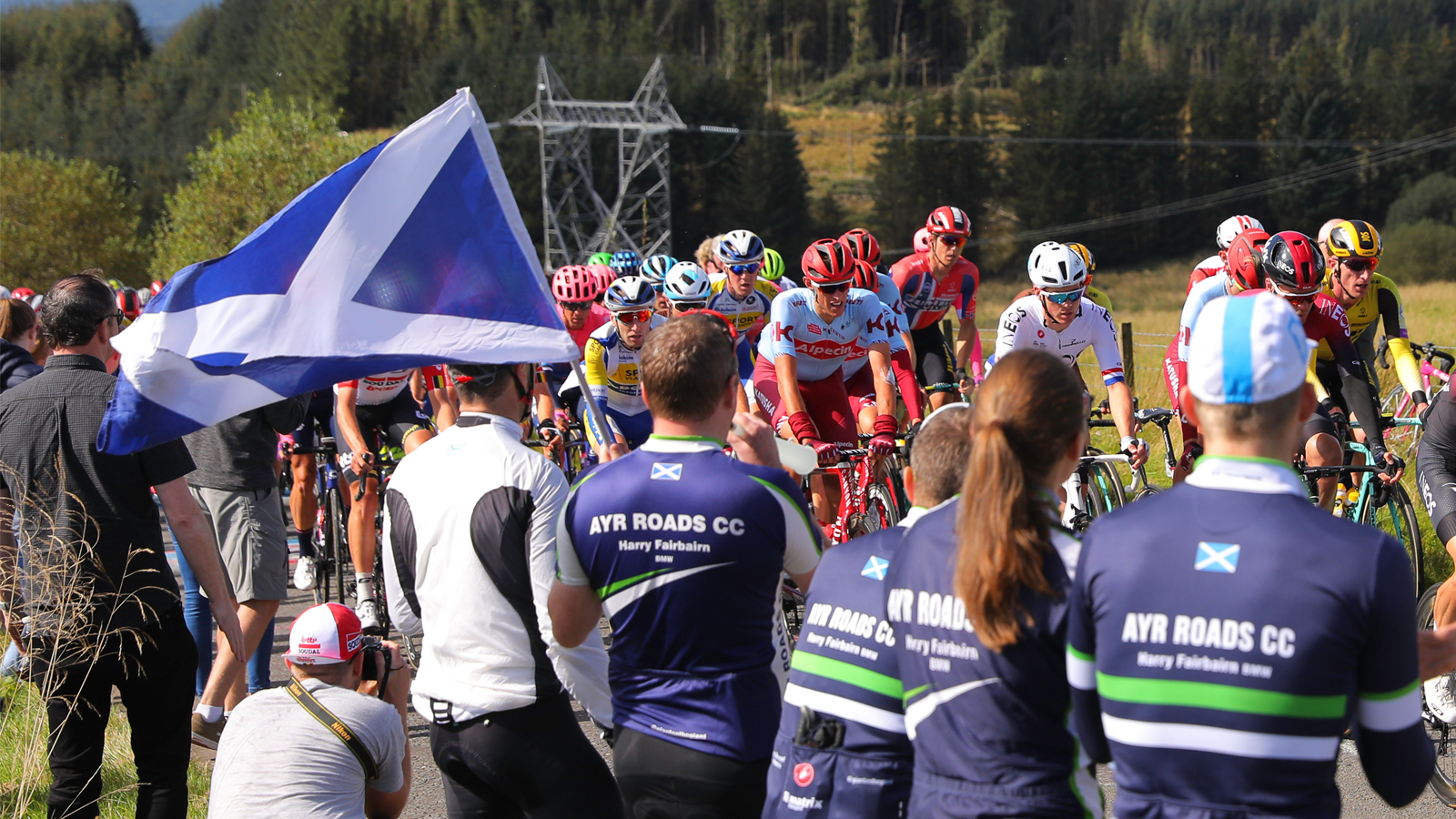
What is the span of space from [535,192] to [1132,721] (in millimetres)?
73601

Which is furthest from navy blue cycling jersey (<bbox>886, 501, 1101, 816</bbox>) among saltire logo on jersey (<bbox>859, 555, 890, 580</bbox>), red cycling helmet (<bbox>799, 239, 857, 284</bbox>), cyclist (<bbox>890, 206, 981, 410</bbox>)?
cyclist (<bbox>890, 206, 981, 410</bbox>)

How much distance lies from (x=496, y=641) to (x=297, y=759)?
0.74 m

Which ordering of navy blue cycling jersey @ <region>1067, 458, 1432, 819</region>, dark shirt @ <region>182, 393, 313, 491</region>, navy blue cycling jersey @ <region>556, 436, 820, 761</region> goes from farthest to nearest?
dark shirt @ <region>182, 393, 313, 491</region>, navy blue cycling jersey @ <region>556, 436, 820, 761</region>, navy blue cycling jersey @ <region>1067, 458, 1432, 819</region>

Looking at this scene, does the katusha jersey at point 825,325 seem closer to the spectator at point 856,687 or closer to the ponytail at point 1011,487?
the spectator at point 856,687

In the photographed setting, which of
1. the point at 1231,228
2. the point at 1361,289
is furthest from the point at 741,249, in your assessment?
the point at 1361,289

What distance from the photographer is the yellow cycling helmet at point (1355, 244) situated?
25.1 ft

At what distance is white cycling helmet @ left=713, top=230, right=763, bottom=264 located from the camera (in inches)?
394

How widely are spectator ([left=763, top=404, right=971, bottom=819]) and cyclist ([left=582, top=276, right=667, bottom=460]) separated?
5470 mm

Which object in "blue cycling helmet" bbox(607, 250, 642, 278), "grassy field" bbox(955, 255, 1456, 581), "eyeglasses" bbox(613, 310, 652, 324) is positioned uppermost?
"eyeglasses" bbox(613, 310, 652, 324)

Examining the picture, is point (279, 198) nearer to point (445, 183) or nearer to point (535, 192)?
point (535, 192)

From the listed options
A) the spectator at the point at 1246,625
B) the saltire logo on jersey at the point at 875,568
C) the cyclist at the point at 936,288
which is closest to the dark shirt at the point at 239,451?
the saltire logo on jersey at the point at 875,568

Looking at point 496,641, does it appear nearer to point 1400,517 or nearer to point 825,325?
point 825,325

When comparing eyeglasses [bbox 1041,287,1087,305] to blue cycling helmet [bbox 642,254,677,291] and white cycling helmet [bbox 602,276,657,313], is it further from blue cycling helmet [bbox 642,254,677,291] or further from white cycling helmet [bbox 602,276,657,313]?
blue cycling helmet [bbox 642,254,677,291]

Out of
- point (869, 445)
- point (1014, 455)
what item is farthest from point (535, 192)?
point (1014, 455)
